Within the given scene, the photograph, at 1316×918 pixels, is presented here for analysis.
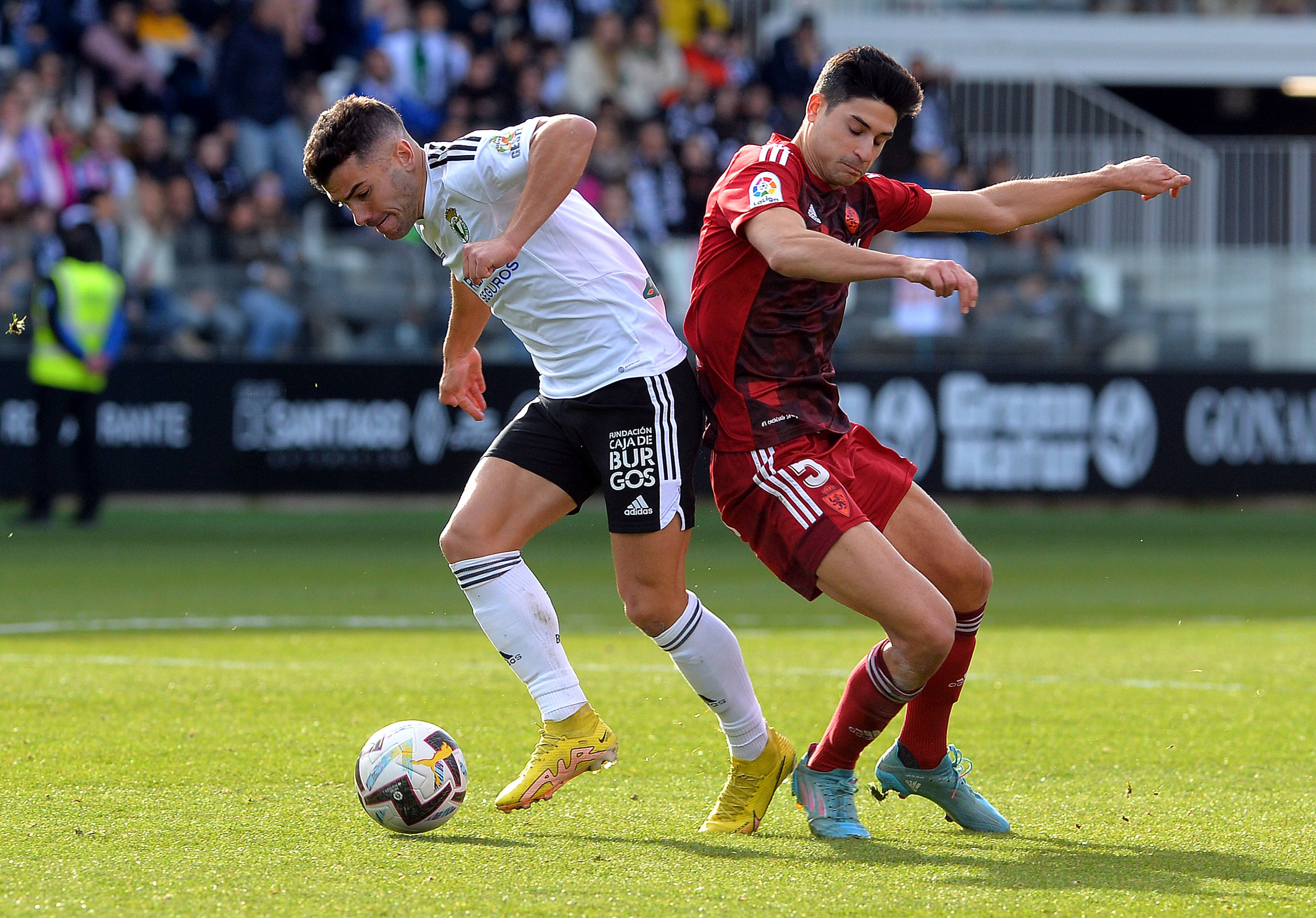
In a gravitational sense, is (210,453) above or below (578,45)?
below

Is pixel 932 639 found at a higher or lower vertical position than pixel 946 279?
lower

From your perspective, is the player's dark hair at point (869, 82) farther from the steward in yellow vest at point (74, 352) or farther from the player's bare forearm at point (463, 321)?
the steward in yellow vest at point (74, 352)

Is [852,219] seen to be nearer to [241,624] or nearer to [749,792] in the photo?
[749,792]

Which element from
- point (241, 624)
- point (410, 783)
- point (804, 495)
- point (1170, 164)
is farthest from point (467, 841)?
point (1170, 164)

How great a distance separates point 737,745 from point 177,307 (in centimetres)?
1122

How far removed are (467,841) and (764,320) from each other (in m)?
1.59

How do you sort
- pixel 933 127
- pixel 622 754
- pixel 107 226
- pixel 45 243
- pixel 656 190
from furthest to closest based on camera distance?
1. pixel 933 127
2. pixel 656 190
3. pixel 45 243
4. pixel 107 226
5. pixel 622 754

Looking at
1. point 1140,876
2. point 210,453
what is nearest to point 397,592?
point 210,453

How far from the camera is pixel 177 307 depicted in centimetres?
1466

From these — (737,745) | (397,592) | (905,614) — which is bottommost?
(397,592)

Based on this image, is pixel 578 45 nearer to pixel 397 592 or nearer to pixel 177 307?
pixel 177 307

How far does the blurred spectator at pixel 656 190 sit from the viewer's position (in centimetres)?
1702

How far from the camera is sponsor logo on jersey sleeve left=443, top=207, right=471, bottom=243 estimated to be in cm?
459

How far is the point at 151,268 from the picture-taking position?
48.2 ft
